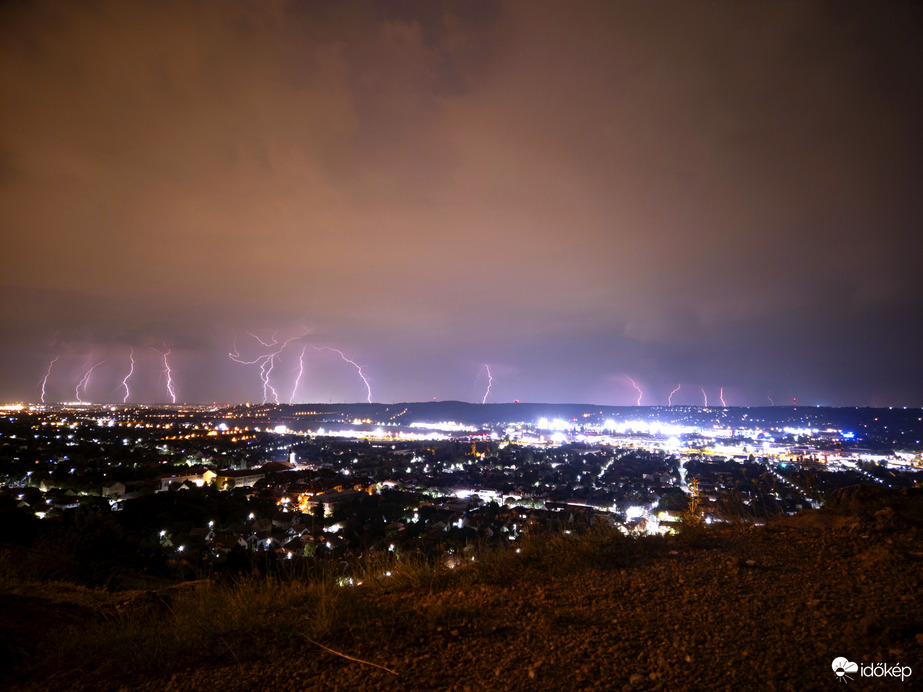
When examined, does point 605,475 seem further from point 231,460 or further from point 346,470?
point 231,460
